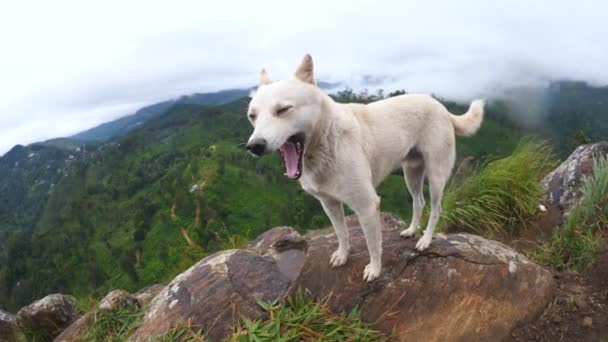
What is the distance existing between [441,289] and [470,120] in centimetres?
227

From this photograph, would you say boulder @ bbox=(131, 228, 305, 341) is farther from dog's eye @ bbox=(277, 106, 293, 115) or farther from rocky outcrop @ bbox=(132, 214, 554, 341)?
dog's eye @ bbox=(277, 106, 293, 115)

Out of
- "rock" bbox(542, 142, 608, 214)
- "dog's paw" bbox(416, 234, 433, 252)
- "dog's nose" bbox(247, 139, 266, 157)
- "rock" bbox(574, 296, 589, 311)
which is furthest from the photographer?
"rock" bbox(542, 142, 608, 214)

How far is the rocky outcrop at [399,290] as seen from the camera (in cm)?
475

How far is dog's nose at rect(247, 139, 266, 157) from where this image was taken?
3553 mm

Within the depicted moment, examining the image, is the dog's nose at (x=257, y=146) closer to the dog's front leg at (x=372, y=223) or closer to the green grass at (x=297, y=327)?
the dog's front leg at (x=372, y=223)

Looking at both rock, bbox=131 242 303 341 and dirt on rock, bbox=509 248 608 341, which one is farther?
rock, bbox=131 242 303 341

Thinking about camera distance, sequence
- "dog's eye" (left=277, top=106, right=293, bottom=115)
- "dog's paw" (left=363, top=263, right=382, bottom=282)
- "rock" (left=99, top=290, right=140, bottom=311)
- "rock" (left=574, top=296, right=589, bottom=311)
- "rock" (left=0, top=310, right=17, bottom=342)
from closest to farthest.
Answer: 1. "dog's eye" (left=277, top=106, right=293, bottom=115)
2. "rock" (left=574, top=296, right=589, bottom=311)
3. "dog's paw" (left=363, top=263, right=382, bottom=282)
4. "rock" (left=99, top=290, right=140, bottom=311)
5. "rock" (left=0, top=310, right=17, bottom=342)

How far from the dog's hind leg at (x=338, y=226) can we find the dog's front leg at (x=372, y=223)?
0.41m

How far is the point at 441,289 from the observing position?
495 cm

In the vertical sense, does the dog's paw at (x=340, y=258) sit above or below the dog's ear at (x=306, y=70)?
below

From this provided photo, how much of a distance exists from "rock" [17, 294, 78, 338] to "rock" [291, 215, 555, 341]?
16.1 ft

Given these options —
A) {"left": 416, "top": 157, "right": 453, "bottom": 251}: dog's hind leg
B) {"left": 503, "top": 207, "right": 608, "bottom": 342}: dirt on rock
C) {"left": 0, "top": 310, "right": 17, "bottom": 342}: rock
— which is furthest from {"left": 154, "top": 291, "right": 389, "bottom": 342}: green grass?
{"left": 0, "top": 310, "right": 17, "bottom": 342}: rock

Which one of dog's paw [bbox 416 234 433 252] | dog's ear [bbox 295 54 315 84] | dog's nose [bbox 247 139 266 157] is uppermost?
dog's ear [bbox 295 54 315 84]

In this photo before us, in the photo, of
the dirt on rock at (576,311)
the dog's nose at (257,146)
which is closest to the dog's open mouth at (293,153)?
A: the dog's nose at (257,146)
